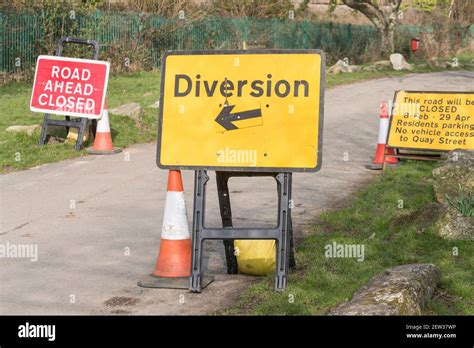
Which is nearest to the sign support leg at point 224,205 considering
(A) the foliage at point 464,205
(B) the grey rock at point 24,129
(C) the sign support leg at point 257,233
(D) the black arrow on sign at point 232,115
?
(C) the sign support leg at point 257,233

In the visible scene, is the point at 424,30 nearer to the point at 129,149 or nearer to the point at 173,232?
the point at 129,149

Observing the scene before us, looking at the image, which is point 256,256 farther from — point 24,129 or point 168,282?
point 24,129

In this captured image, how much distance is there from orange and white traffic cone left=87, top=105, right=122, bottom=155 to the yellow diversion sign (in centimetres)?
696

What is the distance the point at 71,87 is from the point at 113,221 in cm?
504

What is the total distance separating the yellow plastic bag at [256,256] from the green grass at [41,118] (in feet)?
19.6

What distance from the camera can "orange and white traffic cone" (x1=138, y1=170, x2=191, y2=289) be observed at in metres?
7.56

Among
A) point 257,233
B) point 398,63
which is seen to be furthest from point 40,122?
point 398,63

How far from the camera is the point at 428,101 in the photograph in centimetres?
1319

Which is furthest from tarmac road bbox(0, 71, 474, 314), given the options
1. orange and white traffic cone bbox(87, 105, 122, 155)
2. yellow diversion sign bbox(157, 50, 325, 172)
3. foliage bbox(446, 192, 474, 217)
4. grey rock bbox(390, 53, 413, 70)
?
grey rock bbox(390, 53, 413, 70)

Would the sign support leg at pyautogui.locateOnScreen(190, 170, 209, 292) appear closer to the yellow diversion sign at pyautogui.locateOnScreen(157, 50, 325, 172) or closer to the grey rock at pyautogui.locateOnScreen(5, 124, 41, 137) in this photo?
the yellow diversion sign at pyautogui.locateOnScreen(157, 50, 325, 172)

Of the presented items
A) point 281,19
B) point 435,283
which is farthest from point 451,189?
point 281,19

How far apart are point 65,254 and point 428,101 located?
21.6ft

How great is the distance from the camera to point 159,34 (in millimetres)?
30094

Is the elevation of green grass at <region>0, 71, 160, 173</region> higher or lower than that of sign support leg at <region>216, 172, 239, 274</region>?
lower
